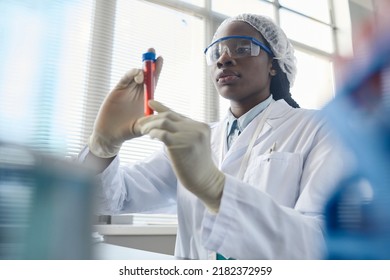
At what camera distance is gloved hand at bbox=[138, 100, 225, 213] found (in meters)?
0.57

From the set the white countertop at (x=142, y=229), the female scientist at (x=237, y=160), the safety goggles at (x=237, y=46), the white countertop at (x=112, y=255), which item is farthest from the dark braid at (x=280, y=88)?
the white countertop at (x=142, y=229)

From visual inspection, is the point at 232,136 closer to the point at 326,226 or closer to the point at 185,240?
the point at 185,240

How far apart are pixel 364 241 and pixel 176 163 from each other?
37 cm

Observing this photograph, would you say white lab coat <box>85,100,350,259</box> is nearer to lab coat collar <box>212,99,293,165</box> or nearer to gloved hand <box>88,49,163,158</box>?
lab coat collar <box>212,99,293,165</box>

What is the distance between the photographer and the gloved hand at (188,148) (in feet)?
1.88

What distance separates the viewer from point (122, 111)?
0.82 m

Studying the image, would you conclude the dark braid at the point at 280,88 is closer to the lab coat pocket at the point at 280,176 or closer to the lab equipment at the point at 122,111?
the lab coat pocket at the point at 280,176

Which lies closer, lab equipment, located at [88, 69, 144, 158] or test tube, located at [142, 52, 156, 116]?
test tube, located at [142, 52, 156, 116]

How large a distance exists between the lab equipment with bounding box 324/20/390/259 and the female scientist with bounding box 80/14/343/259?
2.2 inches

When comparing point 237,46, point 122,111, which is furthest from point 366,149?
point 237,46

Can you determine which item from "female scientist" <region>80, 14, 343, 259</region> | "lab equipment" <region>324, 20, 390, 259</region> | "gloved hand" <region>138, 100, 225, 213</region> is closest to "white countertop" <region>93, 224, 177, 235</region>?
"female scientist" <region>80, 14, 343, 259</region>

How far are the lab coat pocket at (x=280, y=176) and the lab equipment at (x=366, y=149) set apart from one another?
0.65 m

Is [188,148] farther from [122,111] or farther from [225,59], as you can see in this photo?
[225,59]
